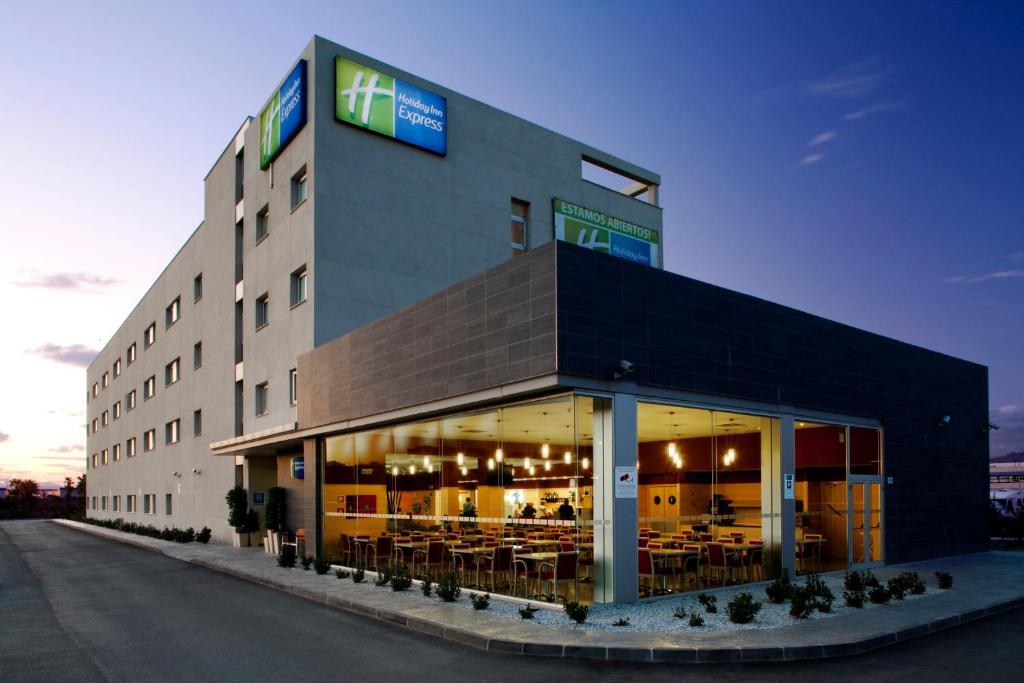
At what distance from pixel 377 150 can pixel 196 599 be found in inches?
579

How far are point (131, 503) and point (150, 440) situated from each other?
23.3 feet

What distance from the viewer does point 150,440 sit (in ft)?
149

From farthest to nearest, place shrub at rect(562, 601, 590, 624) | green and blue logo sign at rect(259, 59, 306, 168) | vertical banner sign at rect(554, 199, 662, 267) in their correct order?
vertical banner sign at rect(554, 199, 662, 267) → green and blue logo sign at rect(259, 59, 306, 168) → shrub at rect(562, 601, 590, 624)

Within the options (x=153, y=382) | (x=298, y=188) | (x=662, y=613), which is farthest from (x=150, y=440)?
(x=662, y=613)

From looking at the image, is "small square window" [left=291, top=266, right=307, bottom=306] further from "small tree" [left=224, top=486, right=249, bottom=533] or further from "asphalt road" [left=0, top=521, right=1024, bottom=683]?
"asphalt road" [left=0, top=521, right=1024, bottom=683]

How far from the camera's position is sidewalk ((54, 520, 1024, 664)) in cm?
981

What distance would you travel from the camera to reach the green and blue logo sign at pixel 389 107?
24.8m

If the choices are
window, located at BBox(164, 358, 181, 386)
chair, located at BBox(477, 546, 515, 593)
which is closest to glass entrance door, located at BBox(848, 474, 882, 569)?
chair, located at BBox(477, 546, 515, 593)

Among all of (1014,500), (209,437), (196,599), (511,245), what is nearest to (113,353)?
→ (209,437)

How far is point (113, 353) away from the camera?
191 feet

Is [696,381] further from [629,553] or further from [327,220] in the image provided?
[327,220]

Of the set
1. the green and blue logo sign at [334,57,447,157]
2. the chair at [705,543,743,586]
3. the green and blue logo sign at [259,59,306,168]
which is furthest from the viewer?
the green and blue logo sign at [259,59,306,168]

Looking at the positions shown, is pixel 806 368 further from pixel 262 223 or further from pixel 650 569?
pixel 262 223

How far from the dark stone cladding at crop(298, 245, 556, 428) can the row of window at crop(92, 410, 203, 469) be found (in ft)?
54.7
